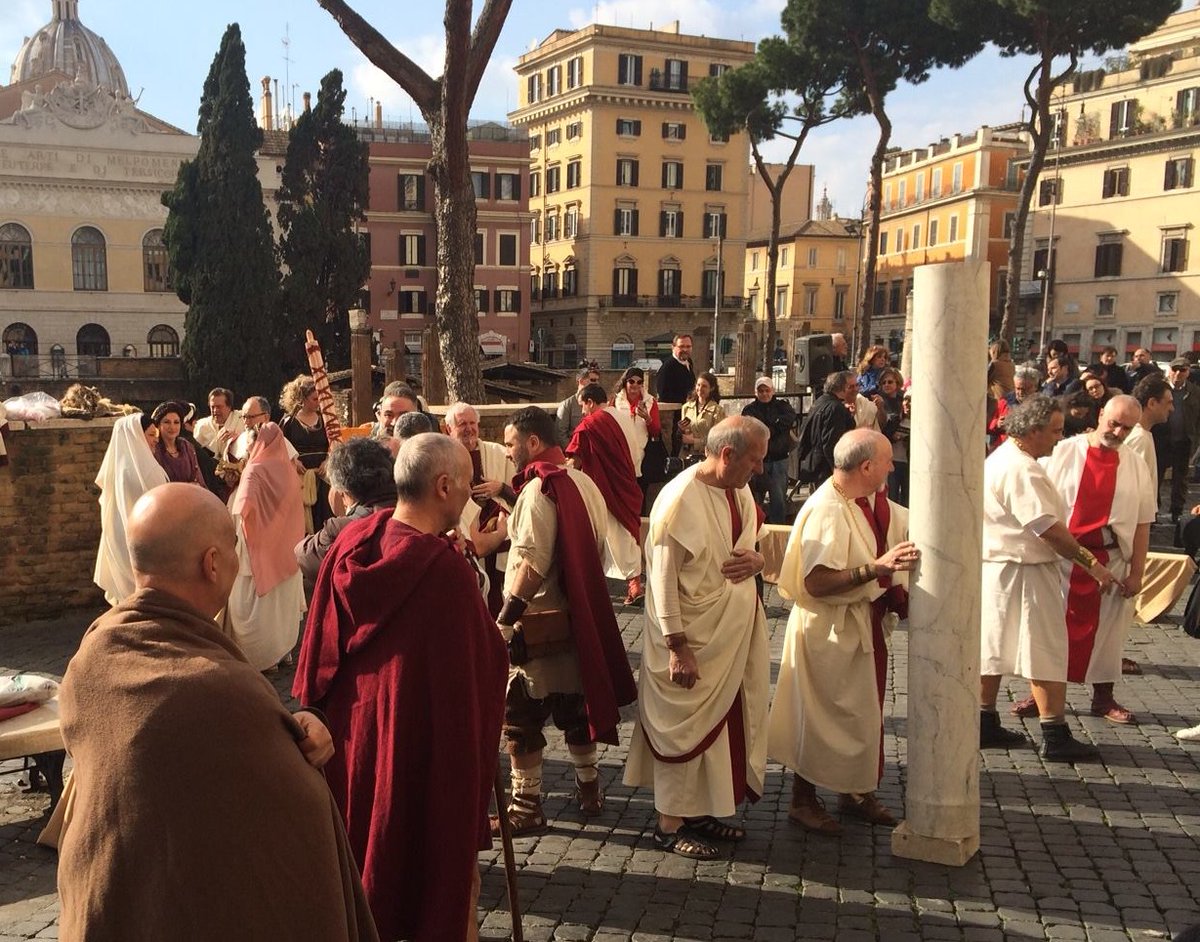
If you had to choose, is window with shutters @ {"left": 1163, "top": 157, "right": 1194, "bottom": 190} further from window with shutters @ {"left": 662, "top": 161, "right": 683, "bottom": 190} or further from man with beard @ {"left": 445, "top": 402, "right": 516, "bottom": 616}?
man with beard @ {"left": 445, "top": 402, "right": 516, "bottom": 616}

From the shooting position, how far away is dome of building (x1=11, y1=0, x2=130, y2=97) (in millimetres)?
77688

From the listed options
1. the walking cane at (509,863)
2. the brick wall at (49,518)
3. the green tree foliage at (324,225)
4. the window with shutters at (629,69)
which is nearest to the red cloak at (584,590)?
the walking cane at (509,863)

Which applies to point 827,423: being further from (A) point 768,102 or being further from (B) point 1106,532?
(A) point 768,102

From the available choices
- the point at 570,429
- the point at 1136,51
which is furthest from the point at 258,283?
the point at 1136,51

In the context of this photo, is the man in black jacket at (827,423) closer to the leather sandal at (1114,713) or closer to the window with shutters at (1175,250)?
the leather sandal at (1114,713)

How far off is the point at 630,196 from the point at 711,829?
6300cm

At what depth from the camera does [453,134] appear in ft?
46.1

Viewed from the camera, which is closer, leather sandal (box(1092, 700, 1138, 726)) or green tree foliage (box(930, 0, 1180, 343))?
leather sandal (box(1092, 700, 1138, 726))

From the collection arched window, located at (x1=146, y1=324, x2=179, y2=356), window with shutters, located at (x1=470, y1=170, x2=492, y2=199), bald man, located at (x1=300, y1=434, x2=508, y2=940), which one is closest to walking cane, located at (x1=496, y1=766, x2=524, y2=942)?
bald man, located at (x1=300, y1=434, x2=508, y2=940)

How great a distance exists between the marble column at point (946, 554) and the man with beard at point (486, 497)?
6.14ft

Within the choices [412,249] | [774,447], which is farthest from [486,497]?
[412,249]

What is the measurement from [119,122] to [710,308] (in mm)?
32931

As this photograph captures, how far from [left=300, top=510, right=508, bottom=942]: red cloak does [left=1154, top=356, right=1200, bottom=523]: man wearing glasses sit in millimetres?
11373

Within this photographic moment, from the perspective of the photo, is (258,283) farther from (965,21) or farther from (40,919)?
(40,919)
